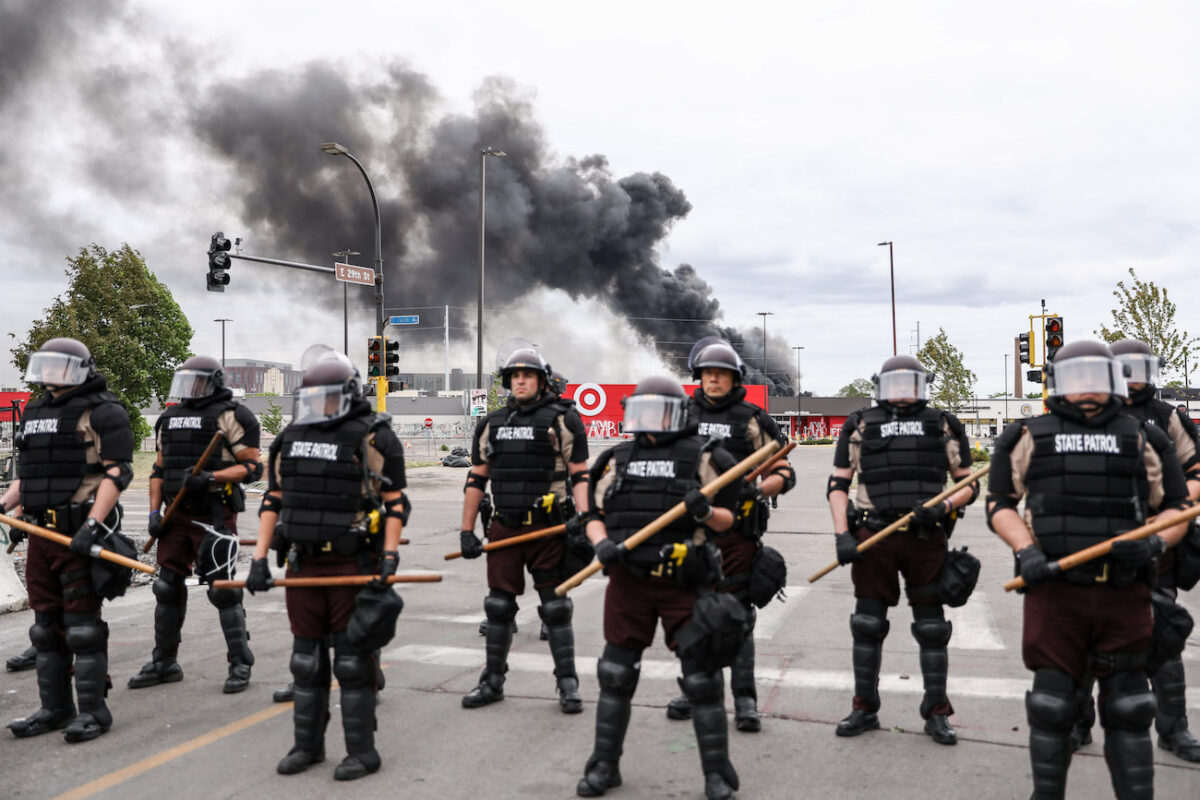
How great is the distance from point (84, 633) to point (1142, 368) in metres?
5.66

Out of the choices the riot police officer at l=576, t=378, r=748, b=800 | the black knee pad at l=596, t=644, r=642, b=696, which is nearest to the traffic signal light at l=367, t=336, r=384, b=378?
the riot police officer at l=576, t=378, r=748, b=800

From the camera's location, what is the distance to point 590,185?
247 feet

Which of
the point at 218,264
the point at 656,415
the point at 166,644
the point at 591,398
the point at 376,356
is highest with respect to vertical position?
the point at 218,264

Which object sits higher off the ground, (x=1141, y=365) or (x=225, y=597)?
(x=1141, y=365)

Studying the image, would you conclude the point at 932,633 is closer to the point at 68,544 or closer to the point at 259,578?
the point at 259,578

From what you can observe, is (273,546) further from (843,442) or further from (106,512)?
(843,442)

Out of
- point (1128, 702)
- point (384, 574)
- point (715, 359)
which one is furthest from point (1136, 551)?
point (384, 574)

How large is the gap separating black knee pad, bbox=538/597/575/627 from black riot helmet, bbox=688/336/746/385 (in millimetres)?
1549

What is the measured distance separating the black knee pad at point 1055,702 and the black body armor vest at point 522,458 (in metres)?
2.98

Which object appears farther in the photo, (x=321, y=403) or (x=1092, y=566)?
(x=321, y=403)

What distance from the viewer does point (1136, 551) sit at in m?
3.54

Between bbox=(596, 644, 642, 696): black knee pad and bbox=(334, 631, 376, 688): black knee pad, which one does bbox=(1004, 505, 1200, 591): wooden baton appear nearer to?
bbox=(596, 644, 642, 696): black knee pad

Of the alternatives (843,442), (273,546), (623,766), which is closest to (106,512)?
(273,546)

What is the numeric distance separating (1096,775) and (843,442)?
2002 millimetres
